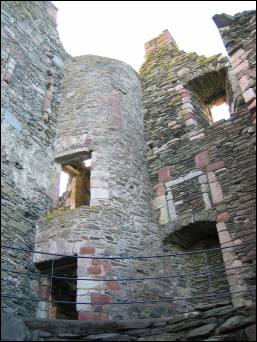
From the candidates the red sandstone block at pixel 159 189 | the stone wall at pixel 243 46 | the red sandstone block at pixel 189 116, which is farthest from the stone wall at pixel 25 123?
the stone wall at pixel 243 46

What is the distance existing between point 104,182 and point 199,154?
2009 mm

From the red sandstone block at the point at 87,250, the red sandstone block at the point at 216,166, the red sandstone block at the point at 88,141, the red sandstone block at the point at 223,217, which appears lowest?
the red sandstone block at the point at 87,250

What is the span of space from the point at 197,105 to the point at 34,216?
15.0ft

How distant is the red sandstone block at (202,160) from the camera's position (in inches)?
309

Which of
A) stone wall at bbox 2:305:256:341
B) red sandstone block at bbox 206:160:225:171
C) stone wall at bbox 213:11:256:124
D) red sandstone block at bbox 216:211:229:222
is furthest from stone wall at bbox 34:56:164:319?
stone wall at bbox 213:11:256:124

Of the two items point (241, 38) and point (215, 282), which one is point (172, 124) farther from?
point (215, 282)

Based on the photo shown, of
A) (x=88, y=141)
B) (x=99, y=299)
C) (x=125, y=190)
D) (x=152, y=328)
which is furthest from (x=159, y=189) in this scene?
(x=152, y=328)

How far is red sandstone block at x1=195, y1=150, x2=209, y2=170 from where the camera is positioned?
7.84 meters

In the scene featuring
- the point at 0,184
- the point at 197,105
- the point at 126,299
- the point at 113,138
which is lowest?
the point at 126,299

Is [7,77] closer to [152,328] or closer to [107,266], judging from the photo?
[107,266]

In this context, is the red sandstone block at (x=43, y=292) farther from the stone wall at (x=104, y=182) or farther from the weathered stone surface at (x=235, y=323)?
the weathered stone surface at (x=235, y=323)

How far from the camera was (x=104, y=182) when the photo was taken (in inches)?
302

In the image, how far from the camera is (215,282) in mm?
7242

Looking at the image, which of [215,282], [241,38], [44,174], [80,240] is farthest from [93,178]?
[241,38]
